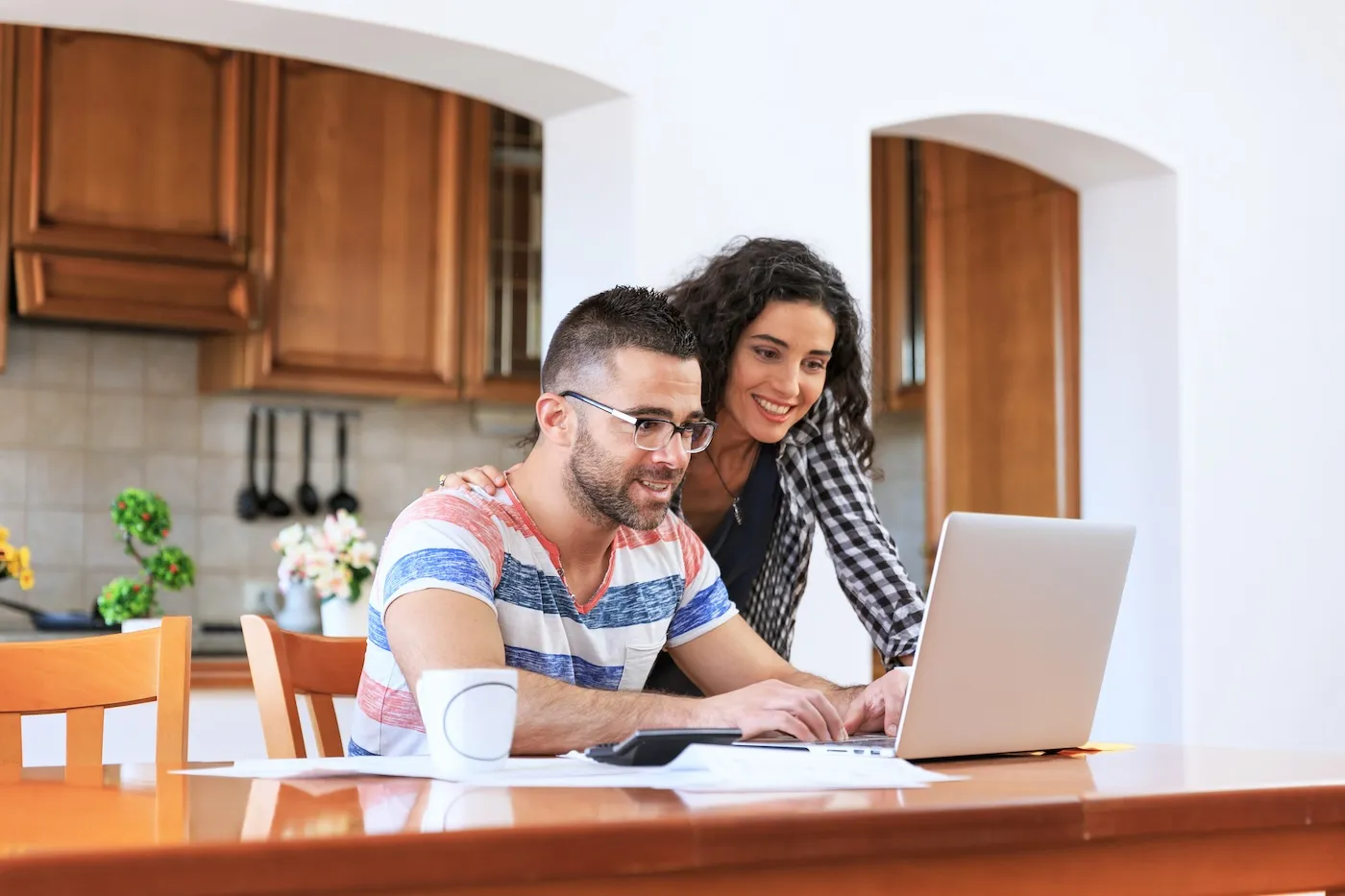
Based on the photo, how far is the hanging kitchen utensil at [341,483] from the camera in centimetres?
477

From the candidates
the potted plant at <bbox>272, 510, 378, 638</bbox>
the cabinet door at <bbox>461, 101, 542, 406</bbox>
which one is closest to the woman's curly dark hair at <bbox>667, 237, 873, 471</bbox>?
the potted plant at <bbox>272, 510, 378, 638</bbox>

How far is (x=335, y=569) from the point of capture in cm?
300

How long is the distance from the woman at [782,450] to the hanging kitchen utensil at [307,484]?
258 centimetres

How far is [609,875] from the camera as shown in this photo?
0.93 meters

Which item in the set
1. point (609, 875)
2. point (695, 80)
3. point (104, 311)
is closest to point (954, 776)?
point (609, 875)

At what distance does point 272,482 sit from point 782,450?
2741 millimetres

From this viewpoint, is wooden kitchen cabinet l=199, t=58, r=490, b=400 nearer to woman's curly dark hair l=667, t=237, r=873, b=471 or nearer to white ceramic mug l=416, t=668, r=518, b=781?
woman's curly dark hair l=667, t=237, r=873, b=471

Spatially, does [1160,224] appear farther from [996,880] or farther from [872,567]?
[996,880]

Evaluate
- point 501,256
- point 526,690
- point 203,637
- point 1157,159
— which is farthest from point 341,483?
point 526,690

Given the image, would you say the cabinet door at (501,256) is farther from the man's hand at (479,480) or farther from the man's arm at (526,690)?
the man's arm at (526,690)

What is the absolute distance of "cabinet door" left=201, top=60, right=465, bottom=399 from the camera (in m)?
4.38

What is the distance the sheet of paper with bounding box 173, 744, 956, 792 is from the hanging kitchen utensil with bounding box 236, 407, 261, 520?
343 cm

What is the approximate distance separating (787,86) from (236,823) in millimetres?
2442

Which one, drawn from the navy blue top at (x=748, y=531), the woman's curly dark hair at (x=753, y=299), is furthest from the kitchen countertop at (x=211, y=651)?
the woman's curly dark hair at (x=753, y=299)
